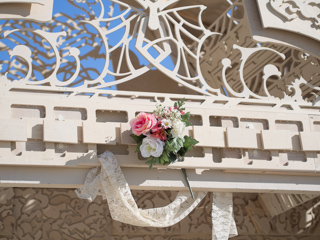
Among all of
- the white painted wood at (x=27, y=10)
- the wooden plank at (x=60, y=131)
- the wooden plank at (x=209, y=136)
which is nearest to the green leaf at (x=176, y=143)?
the wooden plank at (x=209, y=136)

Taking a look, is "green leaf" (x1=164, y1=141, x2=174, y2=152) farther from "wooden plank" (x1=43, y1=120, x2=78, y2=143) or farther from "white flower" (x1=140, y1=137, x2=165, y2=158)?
"wooden plank" (x1=43, y1=120, x2=78, y2=143)

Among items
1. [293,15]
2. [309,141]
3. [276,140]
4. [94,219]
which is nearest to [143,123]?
[276,140]

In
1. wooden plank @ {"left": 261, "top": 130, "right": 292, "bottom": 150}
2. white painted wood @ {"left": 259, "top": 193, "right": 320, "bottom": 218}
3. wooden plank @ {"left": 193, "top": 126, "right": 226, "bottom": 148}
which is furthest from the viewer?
white painted wood @ {"left": 259, "top": 193, "right": 320, "bottom": 218}

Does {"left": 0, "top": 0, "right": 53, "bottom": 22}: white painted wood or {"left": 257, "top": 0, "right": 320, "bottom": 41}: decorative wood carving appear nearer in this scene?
{"left": 0, "top": 0, "right": 53, "bottom": 22}: white painted wood

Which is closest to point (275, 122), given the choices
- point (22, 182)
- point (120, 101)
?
point (120, 101)

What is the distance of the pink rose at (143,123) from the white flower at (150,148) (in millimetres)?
76

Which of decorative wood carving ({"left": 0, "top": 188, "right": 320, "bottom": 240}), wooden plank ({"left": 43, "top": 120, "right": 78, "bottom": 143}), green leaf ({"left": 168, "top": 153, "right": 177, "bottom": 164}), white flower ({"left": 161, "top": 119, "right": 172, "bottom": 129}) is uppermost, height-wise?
white flower ({"left": 161, "top": 119, "right": 172, "bottom": 129})

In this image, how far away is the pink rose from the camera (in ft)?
11.5

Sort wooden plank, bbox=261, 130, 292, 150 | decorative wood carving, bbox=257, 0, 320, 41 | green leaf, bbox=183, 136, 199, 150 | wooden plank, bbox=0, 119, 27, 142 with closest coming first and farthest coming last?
wooden plank, bbox=0, 119, 27, 142
green leaf, bbox=183, 136, 199, 150
wooden plank, bbox=261, 130, 292, 150
decorative wood carving, bbox=257, 0, 320, 41

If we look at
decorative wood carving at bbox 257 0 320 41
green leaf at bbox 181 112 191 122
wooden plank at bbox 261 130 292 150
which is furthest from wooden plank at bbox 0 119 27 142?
decorative wood carving at bbox 257 0 320 41

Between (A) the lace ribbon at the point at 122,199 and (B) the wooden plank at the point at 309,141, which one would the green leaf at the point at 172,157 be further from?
(B) the wooden plank at the point at 309,141

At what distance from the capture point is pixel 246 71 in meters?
6.20

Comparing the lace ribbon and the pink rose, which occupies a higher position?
the pink rose

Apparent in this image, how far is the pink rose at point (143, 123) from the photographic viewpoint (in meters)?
3.50
